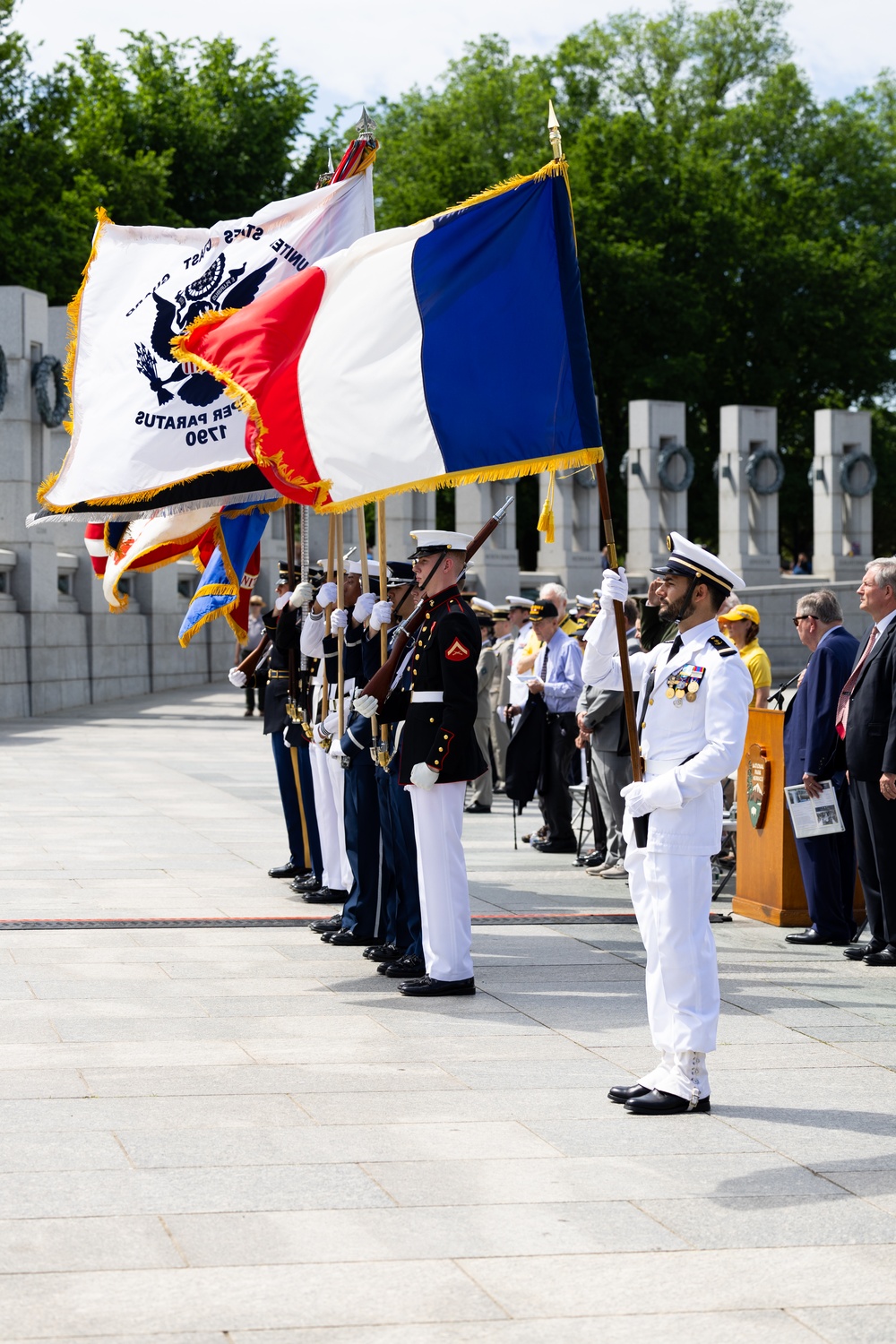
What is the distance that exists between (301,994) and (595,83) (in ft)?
158

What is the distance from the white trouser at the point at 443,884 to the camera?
771 cm

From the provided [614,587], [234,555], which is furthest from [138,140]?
[614,587]

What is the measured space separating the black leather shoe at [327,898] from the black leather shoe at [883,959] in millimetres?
3221

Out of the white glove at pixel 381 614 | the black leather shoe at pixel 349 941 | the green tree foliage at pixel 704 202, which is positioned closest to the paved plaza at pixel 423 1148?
the black leather shoe at pixel 349 941

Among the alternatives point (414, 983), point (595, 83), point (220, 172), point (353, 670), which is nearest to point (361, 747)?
point (353, 670)

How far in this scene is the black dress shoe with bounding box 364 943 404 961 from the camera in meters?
8.50

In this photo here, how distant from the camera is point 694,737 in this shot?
596 cm

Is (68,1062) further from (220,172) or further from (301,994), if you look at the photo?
(220,172)

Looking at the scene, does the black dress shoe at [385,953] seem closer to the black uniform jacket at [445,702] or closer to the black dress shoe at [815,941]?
the black uniform jacket at [445,702]

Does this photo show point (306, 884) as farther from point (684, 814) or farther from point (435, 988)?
point (684, 814)

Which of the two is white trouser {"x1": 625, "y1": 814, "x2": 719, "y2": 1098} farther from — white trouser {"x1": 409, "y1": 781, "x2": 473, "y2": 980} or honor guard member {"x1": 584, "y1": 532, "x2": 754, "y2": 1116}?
white trouser {"x1": 409, "y1": 781, "x2": 473, "y2": 980}

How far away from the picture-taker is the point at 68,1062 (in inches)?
251

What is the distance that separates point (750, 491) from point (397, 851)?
31809 millimetres

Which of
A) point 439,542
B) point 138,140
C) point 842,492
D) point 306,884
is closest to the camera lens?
point 439,542
